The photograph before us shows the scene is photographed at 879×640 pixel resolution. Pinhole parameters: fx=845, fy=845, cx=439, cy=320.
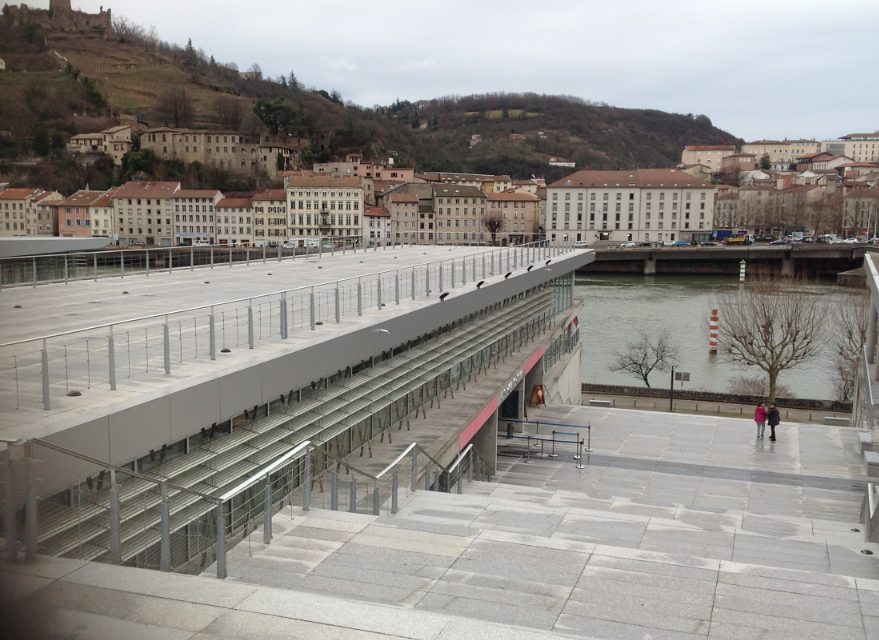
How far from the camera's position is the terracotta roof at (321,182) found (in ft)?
220

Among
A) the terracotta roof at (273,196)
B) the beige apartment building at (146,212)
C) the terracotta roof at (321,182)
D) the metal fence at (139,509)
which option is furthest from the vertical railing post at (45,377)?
the terracotta roof at (273,196)

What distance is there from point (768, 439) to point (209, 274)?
1090cm

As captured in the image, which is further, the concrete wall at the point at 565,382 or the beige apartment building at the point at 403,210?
the beige apartment building at the point at 403,210

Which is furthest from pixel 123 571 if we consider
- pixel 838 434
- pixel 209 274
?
pixel 838 434

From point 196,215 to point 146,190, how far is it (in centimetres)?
925

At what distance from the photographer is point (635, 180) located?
87.6m

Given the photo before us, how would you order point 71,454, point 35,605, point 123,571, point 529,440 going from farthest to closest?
point 529,440
point 71,454
point 123,571
point 35,605

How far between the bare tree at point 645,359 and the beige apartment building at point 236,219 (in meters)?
41.6

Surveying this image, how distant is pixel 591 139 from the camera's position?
154 m

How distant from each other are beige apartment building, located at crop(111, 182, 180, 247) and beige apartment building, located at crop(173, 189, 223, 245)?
0.70 meters

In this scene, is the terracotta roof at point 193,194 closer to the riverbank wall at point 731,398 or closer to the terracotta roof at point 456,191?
the terracotta roof at point 456,191

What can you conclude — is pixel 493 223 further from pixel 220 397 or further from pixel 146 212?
pixel 220 397

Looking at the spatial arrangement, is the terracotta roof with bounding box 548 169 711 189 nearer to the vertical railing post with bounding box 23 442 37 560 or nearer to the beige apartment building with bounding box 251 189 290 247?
the beige apartment building with bounding box 251 189 290 247

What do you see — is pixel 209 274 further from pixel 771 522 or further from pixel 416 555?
pixel 416 555
